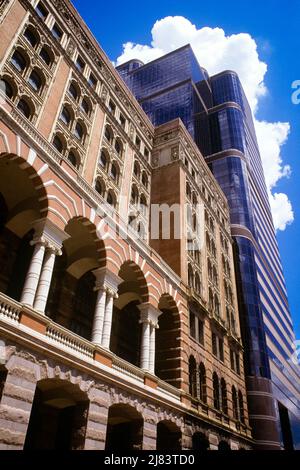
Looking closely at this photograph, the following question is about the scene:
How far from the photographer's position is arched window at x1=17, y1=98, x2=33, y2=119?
20500mm

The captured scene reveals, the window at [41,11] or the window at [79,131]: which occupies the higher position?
the window at [41,11]

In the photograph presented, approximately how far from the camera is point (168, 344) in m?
23.4

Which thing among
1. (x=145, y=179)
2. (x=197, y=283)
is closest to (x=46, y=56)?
(x=145, y=179)

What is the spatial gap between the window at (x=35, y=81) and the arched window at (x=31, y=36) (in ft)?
6.55

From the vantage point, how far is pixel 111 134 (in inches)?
1142

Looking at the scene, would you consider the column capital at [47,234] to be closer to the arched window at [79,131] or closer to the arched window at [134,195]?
the arched window at [79,131]

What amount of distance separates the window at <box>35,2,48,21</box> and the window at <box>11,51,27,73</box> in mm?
4672

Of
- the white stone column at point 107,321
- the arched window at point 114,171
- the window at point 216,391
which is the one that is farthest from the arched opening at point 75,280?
the window at point 216,391

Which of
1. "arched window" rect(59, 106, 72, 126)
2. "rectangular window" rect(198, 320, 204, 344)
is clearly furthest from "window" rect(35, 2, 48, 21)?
"rectangular window" rect(198, 320, 204, 344)

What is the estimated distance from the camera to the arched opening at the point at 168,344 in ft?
73.4

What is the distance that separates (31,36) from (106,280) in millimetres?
16173

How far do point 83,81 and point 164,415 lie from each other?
22.3 metres

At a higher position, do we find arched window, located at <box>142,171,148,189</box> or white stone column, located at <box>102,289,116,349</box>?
arched window, located at <box>142,171,148,189</box>

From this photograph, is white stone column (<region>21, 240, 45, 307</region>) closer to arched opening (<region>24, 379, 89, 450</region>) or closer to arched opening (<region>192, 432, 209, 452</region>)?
arched opening (<region>24, 379, 89, 450</region>)
